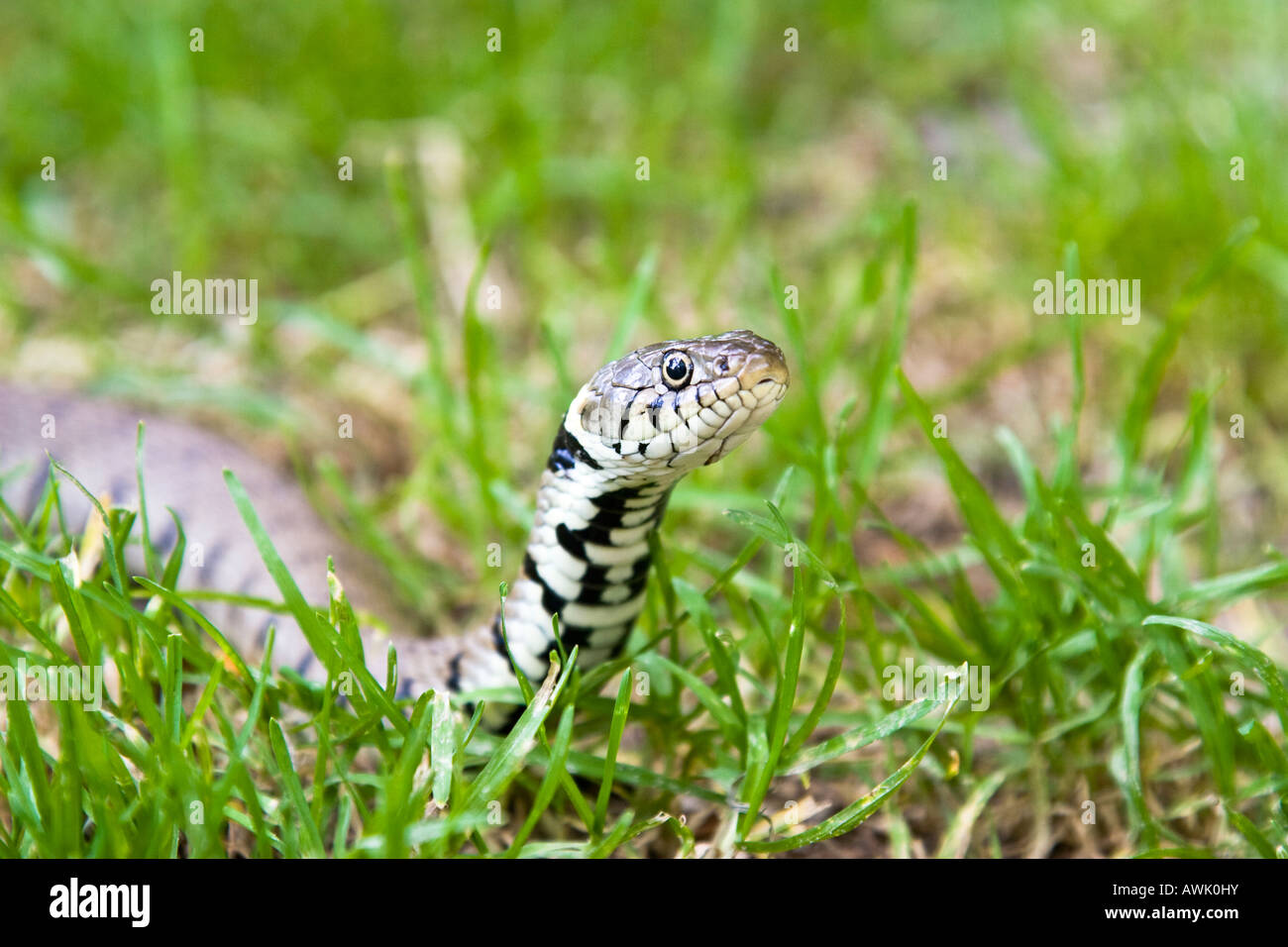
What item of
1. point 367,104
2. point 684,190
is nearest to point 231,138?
point 367,104

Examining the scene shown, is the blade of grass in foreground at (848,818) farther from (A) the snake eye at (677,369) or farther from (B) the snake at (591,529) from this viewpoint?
(A) the snake eye at (677,369)

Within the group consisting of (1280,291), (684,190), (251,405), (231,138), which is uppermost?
(231,138)

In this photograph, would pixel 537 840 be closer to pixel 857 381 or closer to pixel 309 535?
pixel 309 535

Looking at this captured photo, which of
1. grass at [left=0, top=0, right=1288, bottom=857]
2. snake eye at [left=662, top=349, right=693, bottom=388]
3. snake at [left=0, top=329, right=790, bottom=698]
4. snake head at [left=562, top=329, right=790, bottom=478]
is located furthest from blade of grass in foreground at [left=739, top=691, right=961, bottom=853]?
snake eye at [left=662, top=349, right=693, bottom=388]

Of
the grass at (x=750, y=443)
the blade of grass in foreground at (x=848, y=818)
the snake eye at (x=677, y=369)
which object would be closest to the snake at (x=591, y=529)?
the snake eye at (x=677, y=369)

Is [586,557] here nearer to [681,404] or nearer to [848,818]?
[681,404]

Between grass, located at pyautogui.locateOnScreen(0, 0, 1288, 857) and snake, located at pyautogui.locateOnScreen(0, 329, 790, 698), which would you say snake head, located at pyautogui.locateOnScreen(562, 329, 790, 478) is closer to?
snake, located at pyautogui.locateOnScreen(0, 329, 790, 698)

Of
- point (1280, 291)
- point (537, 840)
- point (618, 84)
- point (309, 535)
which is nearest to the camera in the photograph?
point (537, 840)
